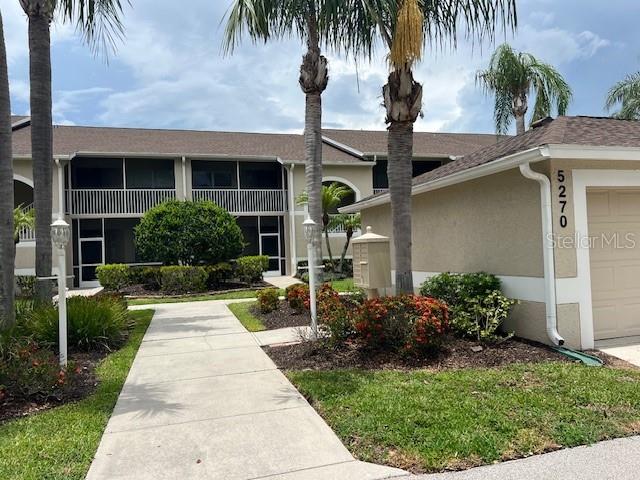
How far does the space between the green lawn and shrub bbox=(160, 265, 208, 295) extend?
11875 mm

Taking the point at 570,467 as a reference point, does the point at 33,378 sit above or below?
above

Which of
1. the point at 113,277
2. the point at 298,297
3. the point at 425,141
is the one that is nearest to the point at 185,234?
the point at 113,277

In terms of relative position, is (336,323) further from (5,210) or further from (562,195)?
(5,210)

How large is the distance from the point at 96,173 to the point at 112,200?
2068mm

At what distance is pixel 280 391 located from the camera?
18.0 ft

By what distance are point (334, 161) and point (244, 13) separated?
1330 cm

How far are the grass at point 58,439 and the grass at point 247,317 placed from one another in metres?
3.89

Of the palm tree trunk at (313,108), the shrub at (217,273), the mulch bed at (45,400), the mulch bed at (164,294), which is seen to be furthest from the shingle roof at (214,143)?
the mulch bed at (45,400)

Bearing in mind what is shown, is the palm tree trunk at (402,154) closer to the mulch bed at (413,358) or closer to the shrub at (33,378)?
the mulch bed at (413,358)

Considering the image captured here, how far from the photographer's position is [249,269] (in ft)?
62.1

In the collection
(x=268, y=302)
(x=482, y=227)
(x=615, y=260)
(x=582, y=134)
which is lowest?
(x=268, y=302)

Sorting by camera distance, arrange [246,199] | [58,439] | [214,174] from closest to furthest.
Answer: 1. [58,439]
2. [246,199]
3. [214,174]

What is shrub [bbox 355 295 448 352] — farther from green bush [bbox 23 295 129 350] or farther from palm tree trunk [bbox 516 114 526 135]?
palm tree trunk [bbox 516 114 526 135]

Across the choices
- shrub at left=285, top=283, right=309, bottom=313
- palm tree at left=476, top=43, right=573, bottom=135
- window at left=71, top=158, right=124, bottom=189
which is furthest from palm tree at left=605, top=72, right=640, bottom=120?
window at left=71, top=158, right=124, bottom=189
